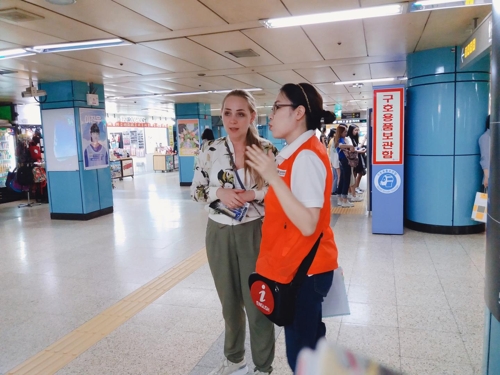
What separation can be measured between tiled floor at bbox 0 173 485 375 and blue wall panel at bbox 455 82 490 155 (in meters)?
1.31

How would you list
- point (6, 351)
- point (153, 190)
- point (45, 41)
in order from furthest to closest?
point (153, 190) → point (45, 41) → point (6, 351)

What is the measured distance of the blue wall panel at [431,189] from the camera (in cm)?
557

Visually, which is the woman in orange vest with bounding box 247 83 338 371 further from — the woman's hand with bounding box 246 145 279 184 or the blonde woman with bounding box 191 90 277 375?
the blonde woman with bounding box 191 90 277 375

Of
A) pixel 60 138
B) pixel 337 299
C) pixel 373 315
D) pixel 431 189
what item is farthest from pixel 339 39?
pixel 60 138

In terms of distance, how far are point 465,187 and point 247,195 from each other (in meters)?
4.69

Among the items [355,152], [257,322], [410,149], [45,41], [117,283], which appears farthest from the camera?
[355,152]

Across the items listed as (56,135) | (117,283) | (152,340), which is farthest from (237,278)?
(56,135)

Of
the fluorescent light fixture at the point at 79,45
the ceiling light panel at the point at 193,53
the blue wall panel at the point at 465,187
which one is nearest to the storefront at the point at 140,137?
the ceiling light panel at the point at 193,53

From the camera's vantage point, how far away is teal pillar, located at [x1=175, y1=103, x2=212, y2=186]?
1238cm

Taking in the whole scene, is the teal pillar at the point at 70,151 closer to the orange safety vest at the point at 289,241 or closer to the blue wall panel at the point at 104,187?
the blue wall panel at the point at 104,187

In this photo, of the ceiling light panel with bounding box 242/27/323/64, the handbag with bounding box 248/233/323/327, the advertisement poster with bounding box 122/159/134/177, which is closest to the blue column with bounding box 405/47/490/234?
the ceiling light panel with bounding box 242/27/323/64

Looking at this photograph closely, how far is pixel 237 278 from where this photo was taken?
7.09ft

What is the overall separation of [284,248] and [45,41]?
4.44 metres

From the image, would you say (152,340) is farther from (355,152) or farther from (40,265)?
(355,152)
